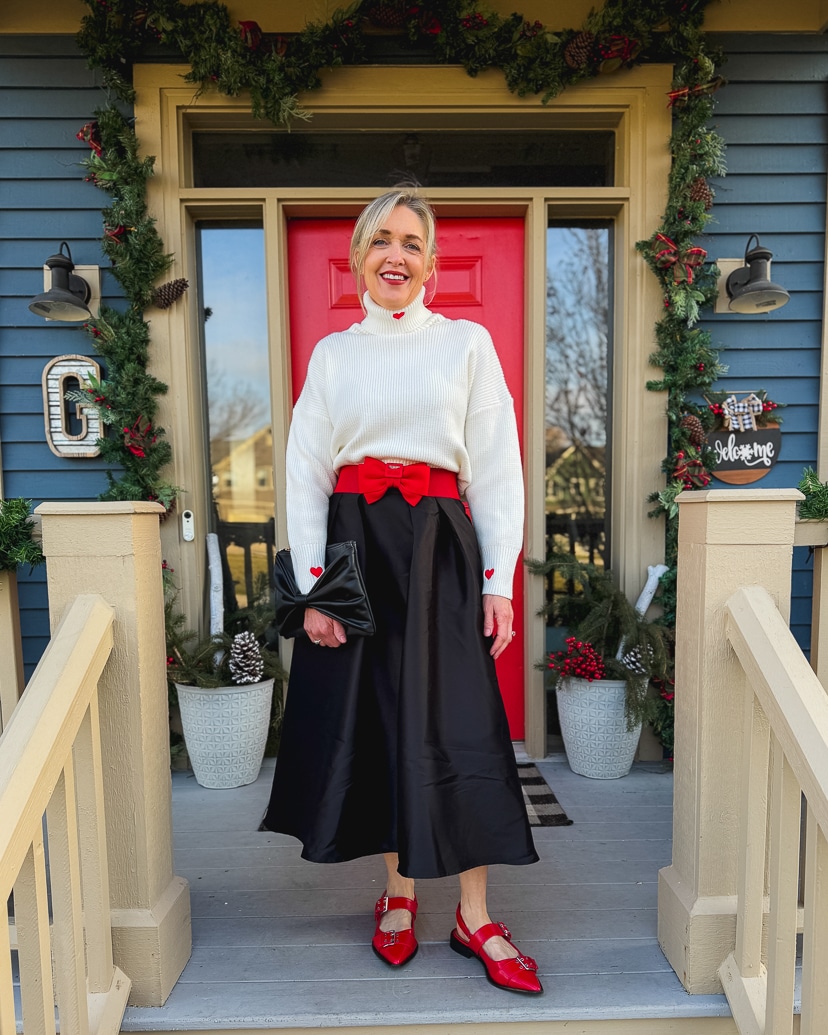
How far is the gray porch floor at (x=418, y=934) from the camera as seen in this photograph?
1.30m

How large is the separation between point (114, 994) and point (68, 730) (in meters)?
0.58

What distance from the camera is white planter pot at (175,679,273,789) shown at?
2283 millimetres

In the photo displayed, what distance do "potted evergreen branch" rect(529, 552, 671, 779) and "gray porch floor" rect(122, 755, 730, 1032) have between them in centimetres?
23

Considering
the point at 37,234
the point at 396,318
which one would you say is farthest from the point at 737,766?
the point at 37,234

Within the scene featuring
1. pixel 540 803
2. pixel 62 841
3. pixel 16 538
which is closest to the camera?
pixel 62 841

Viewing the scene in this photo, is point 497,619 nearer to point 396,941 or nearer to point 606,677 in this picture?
point 396,941

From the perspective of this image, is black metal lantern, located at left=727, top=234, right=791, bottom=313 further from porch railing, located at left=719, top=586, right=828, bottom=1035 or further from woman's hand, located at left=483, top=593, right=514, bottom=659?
woman's hand, located at left=483, top=593, right=514, bottom=659

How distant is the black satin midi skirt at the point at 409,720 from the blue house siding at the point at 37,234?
1532mm

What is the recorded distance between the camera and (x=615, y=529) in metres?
2.62

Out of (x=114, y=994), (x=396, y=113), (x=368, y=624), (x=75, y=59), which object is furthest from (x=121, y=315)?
(x=114, y=994)

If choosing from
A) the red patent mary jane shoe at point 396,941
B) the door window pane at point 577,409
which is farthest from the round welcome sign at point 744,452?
the red patent mary jane shoe at point 396,941

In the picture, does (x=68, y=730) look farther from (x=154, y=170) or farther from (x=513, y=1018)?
(x=154, y=170)

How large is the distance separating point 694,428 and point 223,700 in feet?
6.32

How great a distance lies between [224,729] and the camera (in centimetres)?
229
